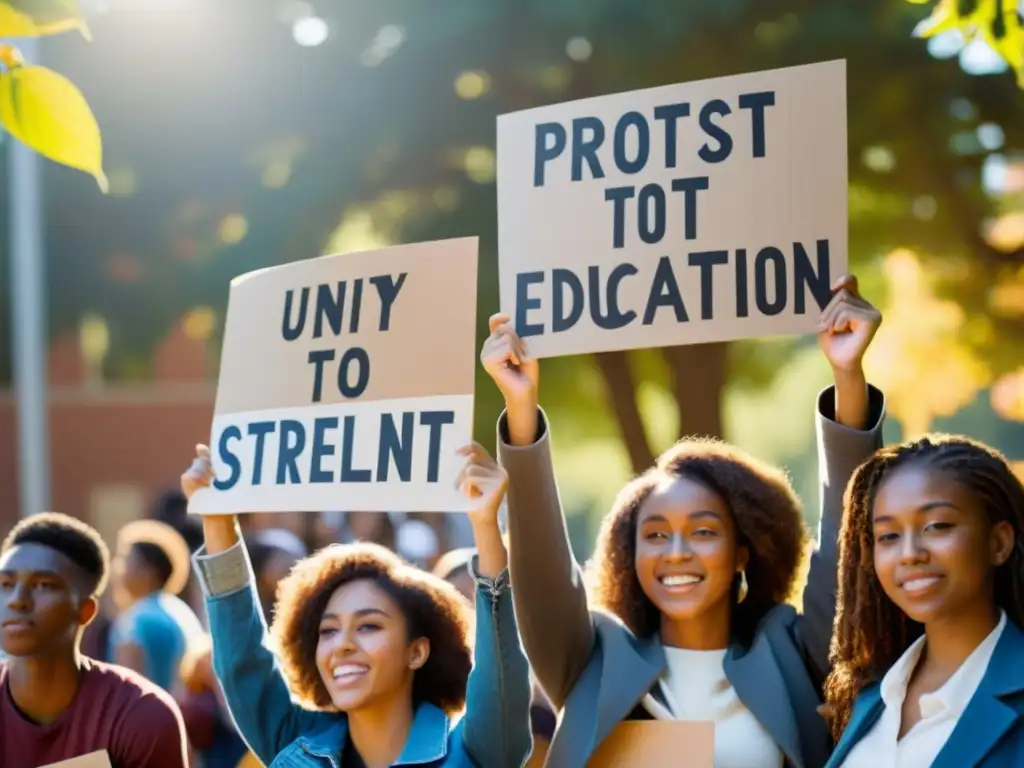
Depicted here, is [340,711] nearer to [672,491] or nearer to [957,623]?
[672,491]

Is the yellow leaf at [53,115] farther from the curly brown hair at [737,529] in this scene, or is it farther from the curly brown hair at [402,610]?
the curly brown hair at [737,529]

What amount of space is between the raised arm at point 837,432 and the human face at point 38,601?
1.72 metres

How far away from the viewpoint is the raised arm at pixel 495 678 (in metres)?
3.13

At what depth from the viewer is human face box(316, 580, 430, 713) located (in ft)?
10.7

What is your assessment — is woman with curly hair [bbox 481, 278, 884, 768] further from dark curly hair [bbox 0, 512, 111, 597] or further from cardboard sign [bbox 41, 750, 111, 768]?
dark curly hair [bbox 0, 512, 111, 597]

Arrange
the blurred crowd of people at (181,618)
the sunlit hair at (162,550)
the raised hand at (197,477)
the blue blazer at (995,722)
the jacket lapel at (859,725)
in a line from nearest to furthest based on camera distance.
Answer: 1. the blue blazer at (995,722)
2. the jacket lapel at (859,725)
3. the raised hand at (197,477)
4. the blurred crowd of people at (181,618)
5. the sunlit hair at (162,550)

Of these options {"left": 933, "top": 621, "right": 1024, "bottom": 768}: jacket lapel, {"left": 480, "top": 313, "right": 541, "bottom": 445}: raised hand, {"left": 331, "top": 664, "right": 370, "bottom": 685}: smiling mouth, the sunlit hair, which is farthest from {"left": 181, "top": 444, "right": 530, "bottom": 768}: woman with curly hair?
the sunlit hair

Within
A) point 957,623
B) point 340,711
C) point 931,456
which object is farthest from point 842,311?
point 340,711

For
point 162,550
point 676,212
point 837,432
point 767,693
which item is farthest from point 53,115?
point 162,550

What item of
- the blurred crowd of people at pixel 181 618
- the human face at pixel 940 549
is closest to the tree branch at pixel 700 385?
the blurred crowd of people at pixel 181 618

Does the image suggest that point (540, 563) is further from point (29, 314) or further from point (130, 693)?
point (29, 314)

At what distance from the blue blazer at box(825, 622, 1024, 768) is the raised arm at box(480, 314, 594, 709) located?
985 millimetres

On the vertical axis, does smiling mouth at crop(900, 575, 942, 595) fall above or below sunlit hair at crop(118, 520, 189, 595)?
below

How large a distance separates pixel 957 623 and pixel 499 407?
8.31 metres
